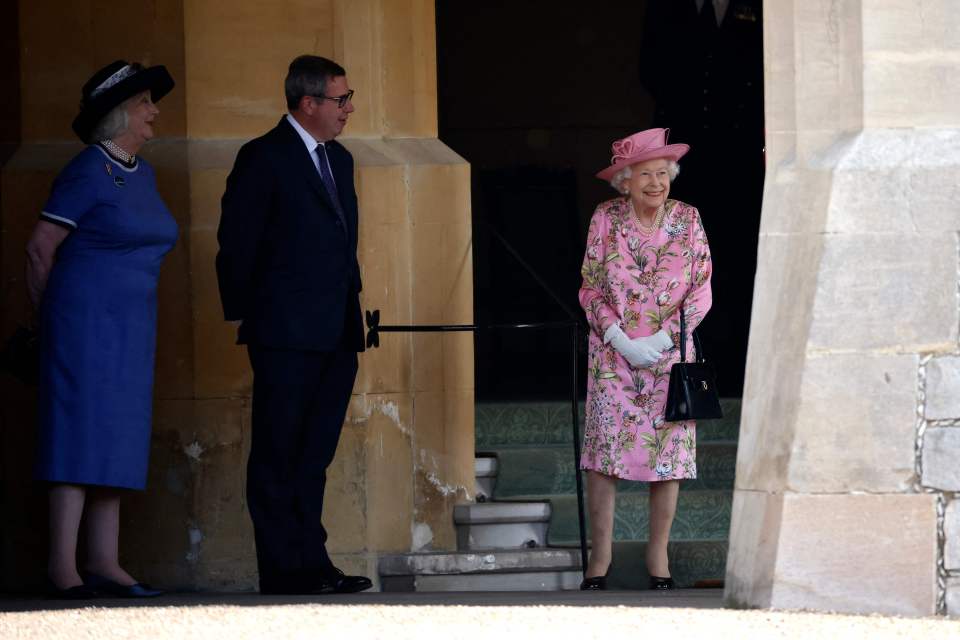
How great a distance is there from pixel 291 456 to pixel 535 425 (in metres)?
2.12

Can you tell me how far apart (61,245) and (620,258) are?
5.93 feet

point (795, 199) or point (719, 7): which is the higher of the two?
point (719, 7)

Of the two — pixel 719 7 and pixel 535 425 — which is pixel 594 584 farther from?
pixel 719 7

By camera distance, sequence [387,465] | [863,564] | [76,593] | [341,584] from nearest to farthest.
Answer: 1. [863,564]
2. [76,593]
3. [341,584]
4. [387,465]

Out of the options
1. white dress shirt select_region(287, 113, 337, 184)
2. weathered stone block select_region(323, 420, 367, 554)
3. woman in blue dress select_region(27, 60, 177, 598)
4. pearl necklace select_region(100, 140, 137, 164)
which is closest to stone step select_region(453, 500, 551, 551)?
weathered stone block select_region(323, 420, 367, 554)

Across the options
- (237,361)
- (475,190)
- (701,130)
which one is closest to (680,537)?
(237,361)

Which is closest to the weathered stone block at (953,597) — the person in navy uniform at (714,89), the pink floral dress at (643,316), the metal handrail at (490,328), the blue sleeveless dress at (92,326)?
the pink floral dress at (643,316)

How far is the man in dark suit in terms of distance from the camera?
6457mm

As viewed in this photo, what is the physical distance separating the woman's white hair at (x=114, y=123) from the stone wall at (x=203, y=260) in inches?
33.4

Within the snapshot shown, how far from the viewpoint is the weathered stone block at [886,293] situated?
530 cm

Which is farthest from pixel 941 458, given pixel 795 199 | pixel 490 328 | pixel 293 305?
pixel 490 328

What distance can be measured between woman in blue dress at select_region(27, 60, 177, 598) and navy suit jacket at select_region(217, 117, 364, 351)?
0.87 ft

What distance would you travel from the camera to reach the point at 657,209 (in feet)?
23.1

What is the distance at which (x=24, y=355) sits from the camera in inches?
255
